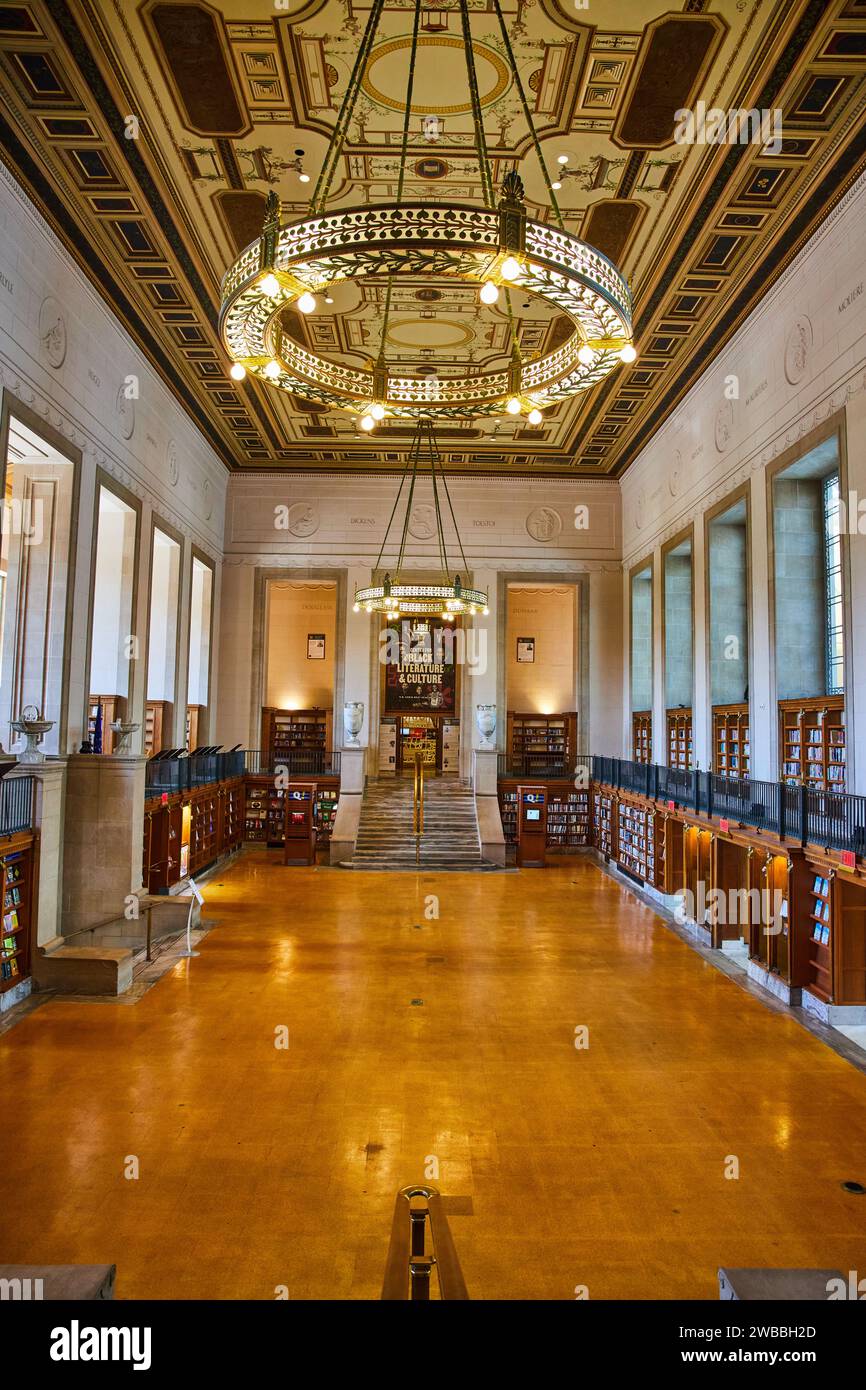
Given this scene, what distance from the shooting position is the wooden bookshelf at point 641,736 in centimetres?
1783

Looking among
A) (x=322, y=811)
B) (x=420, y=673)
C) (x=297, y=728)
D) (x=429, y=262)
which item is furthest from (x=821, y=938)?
(x=297, y=728)

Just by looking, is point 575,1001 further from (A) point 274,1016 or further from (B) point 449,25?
(B) point 449,25

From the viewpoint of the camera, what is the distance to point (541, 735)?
2020 cm

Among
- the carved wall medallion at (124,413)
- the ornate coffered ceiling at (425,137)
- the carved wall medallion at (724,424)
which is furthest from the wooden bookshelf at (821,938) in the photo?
the carved wall medallion at (124,413)

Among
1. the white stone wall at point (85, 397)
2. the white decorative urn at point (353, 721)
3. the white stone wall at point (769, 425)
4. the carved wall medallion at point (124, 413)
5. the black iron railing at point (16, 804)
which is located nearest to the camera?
the black iron railing at point (16, 804)

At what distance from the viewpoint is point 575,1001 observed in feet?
27.2

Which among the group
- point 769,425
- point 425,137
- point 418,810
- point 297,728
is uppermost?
point 425,137

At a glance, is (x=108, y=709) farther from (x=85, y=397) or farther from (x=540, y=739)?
(x=540, y=739)

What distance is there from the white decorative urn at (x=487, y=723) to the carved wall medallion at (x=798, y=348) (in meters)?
9.10

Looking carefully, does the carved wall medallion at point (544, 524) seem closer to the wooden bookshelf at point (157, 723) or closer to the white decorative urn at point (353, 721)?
the white decorative urn at point (353, 721)

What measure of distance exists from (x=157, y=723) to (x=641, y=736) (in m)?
10.2

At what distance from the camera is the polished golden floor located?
13.8 feet

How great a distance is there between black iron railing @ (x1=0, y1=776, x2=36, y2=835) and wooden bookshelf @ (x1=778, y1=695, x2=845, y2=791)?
831cm
